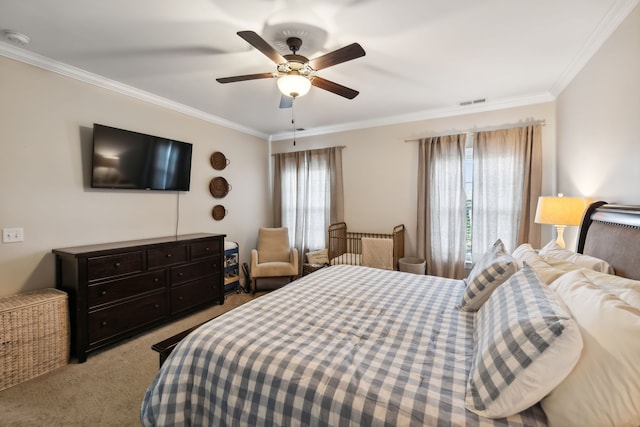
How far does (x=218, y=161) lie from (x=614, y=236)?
13.9 ft

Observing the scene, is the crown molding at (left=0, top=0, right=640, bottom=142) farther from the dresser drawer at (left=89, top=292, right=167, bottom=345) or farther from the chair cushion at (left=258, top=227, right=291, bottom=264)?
the dresser drawer at (left=89, top=292, right=167, bottom=345)

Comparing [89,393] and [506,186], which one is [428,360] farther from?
[506,186]

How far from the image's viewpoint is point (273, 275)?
403 cm

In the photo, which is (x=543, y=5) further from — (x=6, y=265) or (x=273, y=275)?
(x=6, y=265)

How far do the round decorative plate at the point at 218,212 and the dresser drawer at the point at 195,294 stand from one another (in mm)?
989

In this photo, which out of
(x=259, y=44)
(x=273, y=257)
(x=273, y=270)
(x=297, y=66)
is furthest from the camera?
(x=273, y=257)

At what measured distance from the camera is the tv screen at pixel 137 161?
9.18 ft

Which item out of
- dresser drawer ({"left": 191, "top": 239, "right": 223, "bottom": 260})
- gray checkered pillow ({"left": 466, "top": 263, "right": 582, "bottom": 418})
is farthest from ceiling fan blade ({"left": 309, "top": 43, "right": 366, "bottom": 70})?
dresser drawer ({"left": 191, "top": 239, "right": 223, "bottom": 260})

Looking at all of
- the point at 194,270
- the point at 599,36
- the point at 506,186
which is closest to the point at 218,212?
the point at 194,270

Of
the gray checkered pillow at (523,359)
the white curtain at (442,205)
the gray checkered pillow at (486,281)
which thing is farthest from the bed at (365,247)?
the gray checkered pillow at (523,359)

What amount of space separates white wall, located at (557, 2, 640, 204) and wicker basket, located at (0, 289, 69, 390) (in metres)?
4.24

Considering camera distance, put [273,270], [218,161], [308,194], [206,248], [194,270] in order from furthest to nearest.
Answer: [308,194], [218,161], [273,270], [206,248], [194,270]

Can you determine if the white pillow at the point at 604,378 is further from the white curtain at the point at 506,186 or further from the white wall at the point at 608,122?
the white curtain at the point at 506,186

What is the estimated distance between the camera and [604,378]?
80cm
